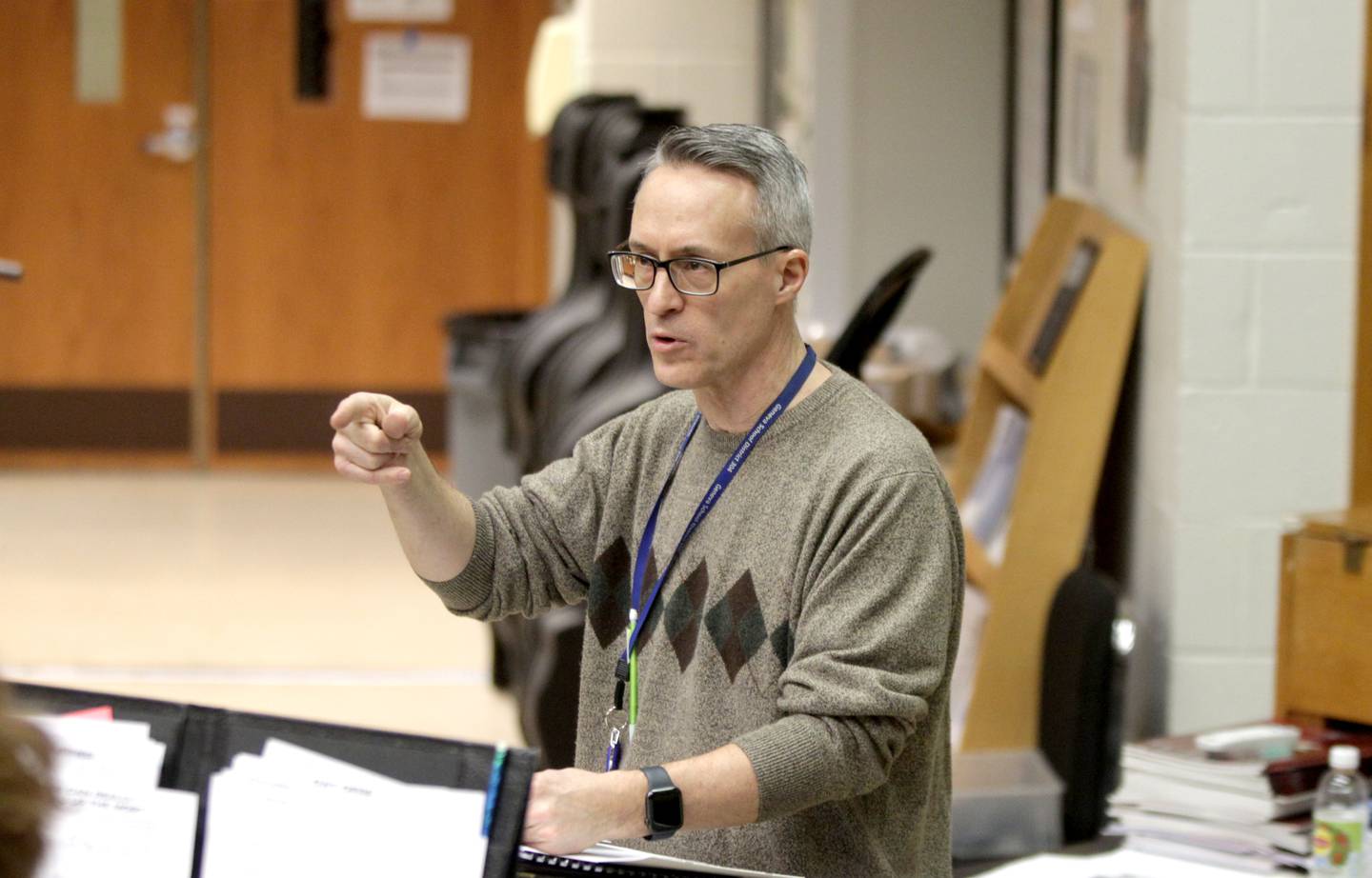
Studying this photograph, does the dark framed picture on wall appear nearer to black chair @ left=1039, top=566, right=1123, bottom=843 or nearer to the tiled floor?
black chair @ left=1039, top=566, right=1123, bottom=843

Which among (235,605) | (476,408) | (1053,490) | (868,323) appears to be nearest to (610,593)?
(868,323)

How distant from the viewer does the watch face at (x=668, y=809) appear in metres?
1.57

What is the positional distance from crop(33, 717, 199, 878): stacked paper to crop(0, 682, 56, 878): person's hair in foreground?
51cm

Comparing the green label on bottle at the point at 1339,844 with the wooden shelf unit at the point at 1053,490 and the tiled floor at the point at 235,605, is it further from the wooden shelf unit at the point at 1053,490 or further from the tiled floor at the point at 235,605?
the tiled floor at the point at 235,605

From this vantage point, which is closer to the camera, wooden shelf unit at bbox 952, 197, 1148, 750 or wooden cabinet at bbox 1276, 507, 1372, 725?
wooden cabinet at bbox 1276, 507, 1372, 725

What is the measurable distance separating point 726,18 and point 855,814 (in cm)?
481

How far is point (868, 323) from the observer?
3.05 m

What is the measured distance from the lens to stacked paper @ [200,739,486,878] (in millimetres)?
1362

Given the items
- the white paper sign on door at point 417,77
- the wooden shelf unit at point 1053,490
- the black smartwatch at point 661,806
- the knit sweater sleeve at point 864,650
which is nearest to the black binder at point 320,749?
the black smartwatch at point 661,806

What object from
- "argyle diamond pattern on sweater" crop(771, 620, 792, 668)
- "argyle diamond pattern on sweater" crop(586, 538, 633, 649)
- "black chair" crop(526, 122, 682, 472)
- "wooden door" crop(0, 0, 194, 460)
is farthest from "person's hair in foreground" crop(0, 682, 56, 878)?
"wooden door" crop(0, 0, 194, 460)

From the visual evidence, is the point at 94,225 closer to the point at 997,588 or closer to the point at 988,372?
the point at 988,372

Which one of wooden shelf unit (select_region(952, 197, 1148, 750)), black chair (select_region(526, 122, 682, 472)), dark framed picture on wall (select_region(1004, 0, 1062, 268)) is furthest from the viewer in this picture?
dark framed picture on wall (select_region(1004, 0, 1062, 268))

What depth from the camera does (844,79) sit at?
15.8ft

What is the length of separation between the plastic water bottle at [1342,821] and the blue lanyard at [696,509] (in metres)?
0.85
